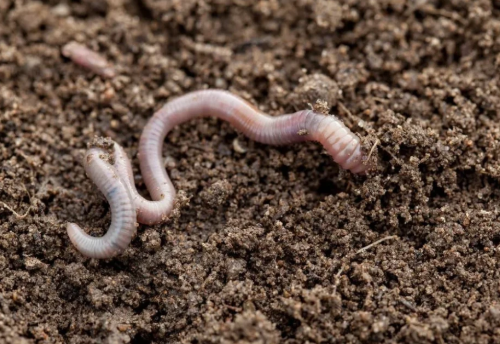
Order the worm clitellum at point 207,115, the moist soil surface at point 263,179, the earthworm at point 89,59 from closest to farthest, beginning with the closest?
the moist soil surface at point 263,179 < the worm clitellum at point 207,115 < the earthworm at point 89,59

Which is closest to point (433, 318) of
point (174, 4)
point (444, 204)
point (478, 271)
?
point (478, 271)

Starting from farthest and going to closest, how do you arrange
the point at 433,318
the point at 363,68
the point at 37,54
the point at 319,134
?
the point at 37,54 < the point at 363,68 < the point at 319,134 < the point at 433,318

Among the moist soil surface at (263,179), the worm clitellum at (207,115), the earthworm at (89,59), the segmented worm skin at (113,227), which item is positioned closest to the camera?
the moist soil surface at (263,179)

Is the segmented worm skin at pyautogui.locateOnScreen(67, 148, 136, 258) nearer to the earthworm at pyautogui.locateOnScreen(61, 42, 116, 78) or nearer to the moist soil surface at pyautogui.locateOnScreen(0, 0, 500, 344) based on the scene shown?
the moist soil surface at pyautogui.locateOnScreen(0, 0, 500, 344)

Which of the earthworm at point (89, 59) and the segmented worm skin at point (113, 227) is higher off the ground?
the earthworm at point (89, 59)

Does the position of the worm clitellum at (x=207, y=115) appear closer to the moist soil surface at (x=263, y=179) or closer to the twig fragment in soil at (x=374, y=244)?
the moist soil surface at (x=263, y=179)

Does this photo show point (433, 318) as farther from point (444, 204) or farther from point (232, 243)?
point (232, 243)

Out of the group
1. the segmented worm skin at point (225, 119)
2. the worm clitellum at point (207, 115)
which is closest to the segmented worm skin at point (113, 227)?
the worm clitellum at point (207, 115)
